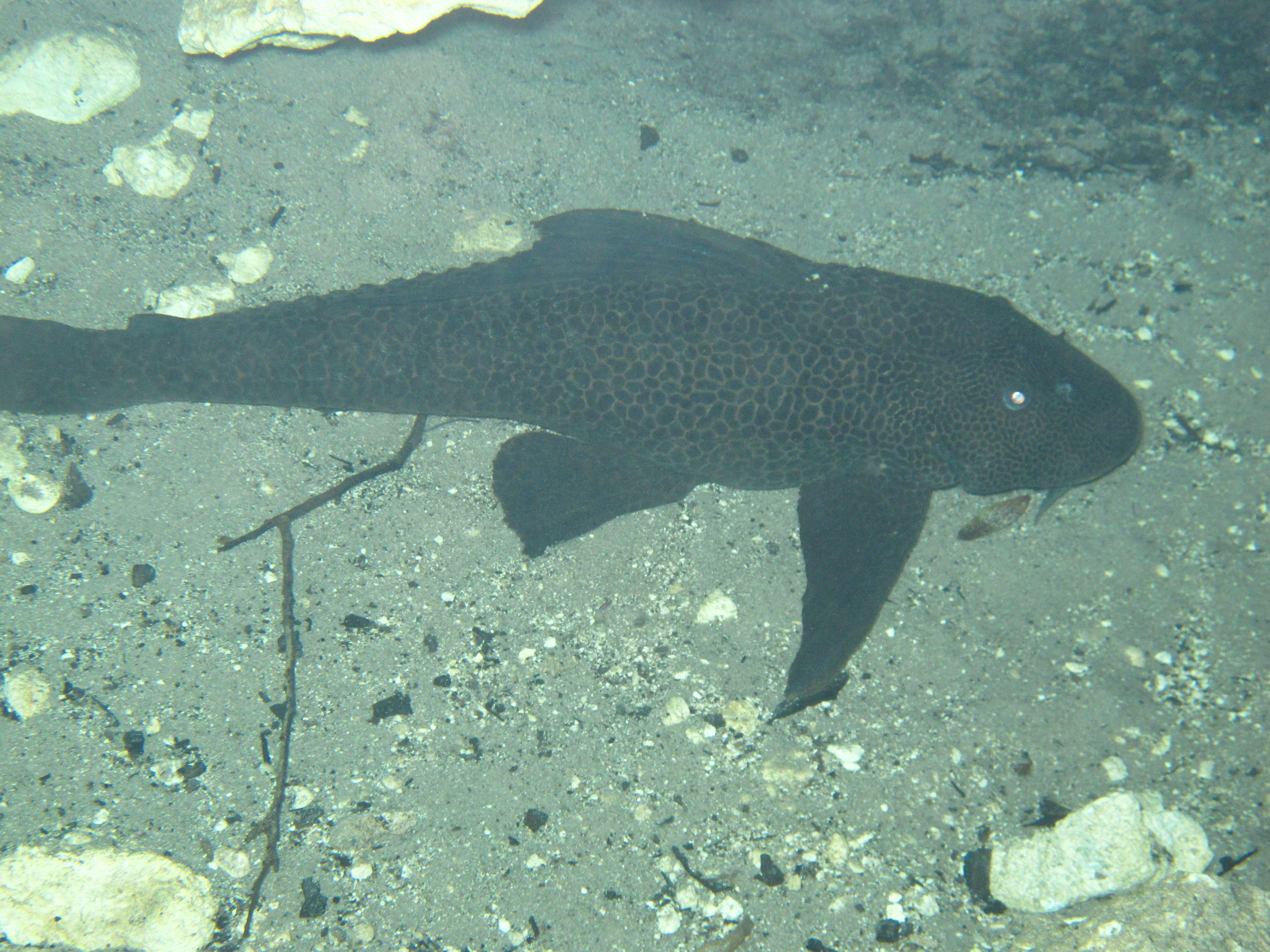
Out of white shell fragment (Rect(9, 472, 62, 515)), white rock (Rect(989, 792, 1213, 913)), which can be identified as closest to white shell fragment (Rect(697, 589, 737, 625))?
white rock (Rect(989, 792, 1213, 913))

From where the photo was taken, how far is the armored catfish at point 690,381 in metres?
2.93

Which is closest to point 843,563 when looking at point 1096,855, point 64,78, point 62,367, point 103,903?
point 1096,855

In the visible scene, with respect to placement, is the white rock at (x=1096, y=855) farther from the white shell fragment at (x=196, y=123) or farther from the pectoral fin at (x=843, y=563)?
the white shell fragment at (x=196, y=123)

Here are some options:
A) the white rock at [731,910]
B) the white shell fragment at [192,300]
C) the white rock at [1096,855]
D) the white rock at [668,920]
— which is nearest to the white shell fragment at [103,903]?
the white rock at [668,920]

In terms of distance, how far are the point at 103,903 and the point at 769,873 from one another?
108 inches

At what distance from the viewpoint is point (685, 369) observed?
2908 mm

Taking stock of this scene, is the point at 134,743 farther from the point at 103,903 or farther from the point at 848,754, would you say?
the point at 848,754

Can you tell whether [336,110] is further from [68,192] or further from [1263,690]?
[1263,690]

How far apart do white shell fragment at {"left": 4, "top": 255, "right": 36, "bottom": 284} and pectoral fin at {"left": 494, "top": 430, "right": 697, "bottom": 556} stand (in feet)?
9.15

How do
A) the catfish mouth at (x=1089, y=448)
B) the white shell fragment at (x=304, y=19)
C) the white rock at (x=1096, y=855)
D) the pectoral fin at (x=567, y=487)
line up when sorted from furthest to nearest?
the white shell fragment at (x=304, y=19)
the pectoral fin at (x=567, y=487)
the catfish mouth at (x=1089, y=448)
the white rock at (x=1096, y=855)

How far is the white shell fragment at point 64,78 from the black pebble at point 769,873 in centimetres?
523

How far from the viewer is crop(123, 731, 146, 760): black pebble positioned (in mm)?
2854

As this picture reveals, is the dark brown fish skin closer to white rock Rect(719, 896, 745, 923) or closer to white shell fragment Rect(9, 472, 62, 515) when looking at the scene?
white shell fragment Rect(9, 472, 62, 515)

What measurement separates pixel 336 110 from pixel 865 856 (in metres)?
4.67
